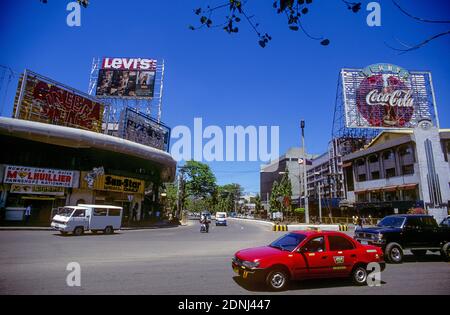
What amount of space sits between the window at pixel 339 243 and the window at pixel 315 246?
232mm

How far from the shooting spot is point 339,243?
287 inches

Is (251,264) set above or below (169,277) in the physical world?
above

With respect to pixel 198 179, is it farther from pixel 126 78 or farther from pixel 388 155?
pixel 388 155

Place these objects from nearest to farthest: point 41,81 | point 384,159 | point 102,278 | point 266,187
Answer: point 102,278 < point 41,81 < point 384,159 < point 266,187

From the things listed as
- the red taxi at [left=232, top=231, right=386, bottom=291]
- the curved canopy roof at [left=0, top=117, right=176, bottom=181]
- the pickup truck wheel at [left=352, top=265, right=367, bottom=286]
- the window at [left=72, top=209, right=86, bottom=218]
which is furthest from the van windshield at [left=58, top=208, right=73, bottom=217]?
the pickup truck wheel at [left=352, top=265, right=367, bottom=286]

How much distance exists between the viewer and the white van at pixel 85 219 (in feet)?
60.4

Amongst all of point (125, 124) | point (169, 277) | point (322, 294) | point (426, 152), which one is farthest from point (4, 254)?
point (426, 152)

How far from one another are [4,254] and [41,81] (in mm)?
22376

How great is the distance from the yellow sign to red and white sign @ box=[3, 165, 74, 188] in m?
1.70

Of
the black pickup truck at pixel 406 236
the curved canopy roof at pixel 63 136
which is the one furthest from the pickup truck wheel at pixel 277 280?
the curved canopy roof at pixel 63 136

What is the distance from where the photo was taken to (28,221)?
977 inches

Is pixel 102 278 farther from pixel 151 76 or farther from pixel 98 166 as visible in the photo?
pixel 151 76

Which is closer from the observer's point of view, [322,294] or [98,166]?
[322,294]

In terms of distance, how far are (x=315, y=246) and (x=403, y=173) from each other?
41.9m
